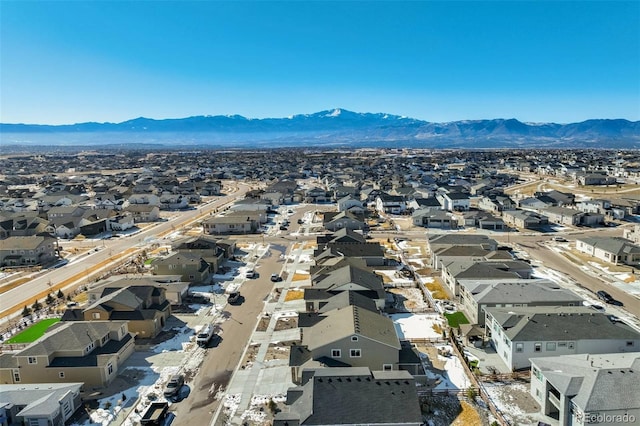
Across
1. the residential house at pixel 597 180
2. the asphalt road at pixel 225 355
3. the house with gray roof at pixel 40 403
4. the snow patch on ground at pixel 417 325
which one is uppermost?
the residential house at pixel 597 180

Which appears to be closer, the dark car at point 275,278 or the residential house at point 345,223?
the dark car at point 275,278

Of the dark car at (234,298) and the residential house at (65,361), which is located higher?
the residential house at (65,361)

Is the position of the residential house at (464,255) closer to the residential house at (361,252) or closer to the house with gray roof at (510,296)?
the residential house at (361,252)

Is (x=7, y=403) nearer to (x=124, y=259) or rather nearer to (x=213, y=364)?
(x=213, y=364)

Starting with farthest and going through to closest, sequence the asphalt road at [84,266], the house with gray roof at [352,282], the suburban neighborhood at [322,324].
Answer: the asphalt road at [84,266], the house with gray roof at [352,282], the suburban neighborhood at [322,324]

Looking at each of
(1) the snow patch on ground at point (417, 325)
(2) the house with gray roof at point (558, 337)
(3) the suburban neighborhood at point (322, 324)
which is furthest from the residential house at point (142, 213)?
(2) the house with gray roof at point (558, 337)

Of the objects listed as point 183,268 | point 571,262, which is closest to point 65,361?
point 183,268

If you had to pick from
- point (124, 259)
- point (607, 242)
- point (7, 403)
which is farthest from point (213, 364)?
point (607, 242)
